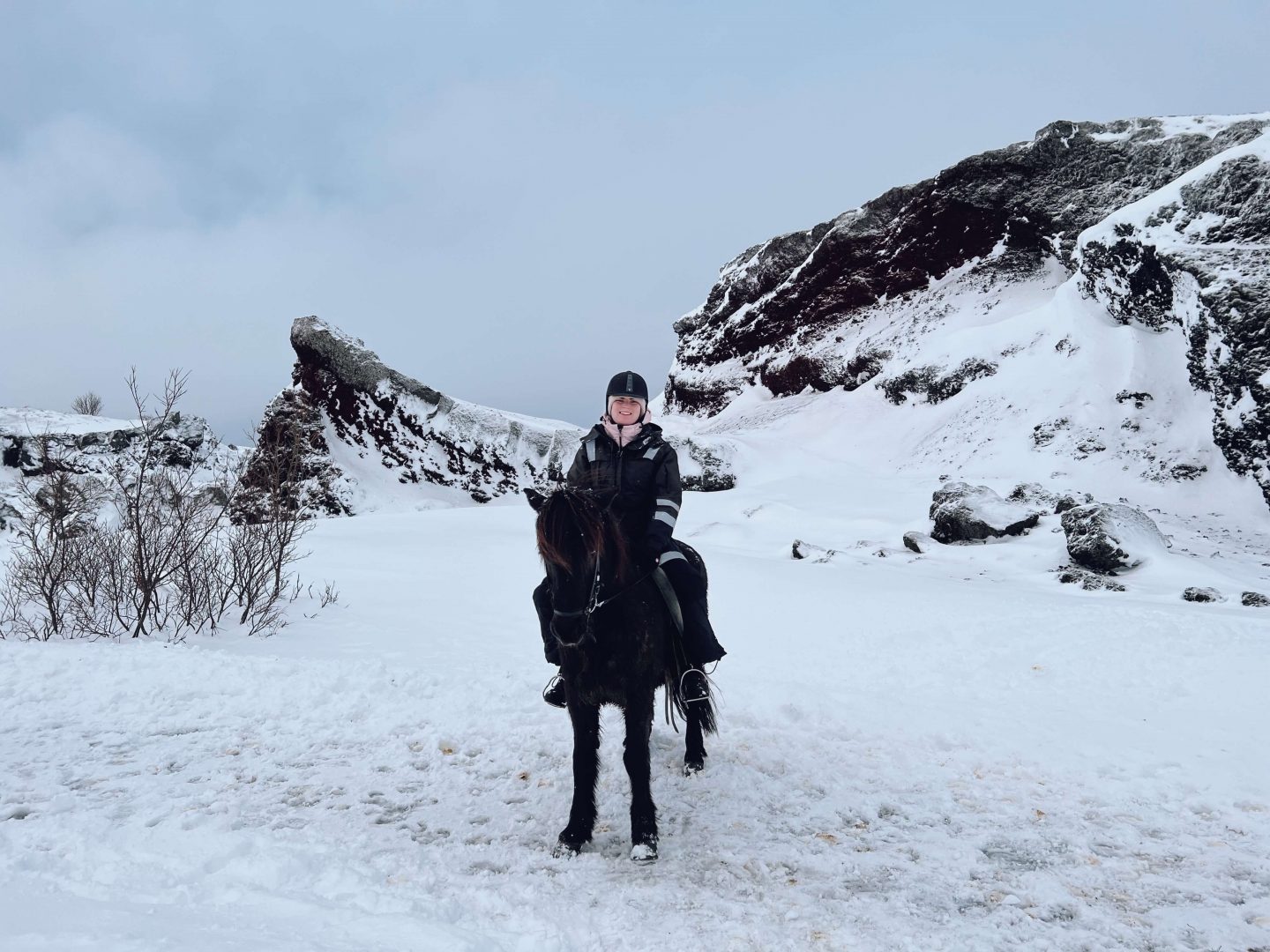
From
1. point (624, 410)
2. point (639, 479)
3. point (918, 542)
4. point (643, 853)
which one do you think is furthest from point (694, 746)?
point (918, 542)

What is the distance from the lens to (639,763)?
12.1 ft

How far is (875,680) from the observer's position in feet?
21.9

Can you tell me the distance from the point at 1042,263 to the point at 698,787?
25582mm

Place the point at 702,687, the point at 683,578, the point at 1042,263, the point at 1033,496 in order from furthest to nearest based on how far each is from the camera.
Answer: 1. the point at 1042,263
2. the point at 1033,496
3. the point at 702,687
4. the point at 683,578

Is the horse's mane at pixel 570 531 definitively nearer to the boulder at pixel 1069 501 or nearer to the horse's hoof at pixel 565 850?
the horse's hoof at pixel 565 850

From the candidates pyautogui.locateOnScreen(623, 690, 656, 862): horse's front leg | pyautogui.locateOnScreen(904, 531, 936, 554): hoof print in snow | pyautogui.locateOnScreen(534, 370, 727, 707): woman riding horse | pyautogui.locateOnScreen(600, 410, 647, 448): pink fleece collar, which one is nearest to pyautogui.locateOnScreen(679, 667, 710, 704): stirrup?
pyautogui.locateOnScreen(534, 370, 727, 707): woman riding horse

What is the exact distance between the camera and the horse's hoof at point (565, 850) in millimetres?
3477

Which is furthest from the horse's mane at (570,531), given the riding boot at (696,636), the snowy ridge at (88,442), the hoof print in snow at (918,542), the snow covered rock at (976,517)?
the snowy ridge at (88,442)

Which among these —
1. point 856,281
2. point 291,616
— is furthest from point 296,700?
point 856,281

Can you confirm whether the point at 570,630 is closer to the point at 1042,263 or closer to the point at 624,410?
the point at 624,410

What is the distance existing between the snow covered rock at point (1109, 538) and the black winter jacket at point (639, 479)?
8805 millimetres

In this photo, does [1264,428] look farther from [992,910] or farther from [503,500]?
[503,500]

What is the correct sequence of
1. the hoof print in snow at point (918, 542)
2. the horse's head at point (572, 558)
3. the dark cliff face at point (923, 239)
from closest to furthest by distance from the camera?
the horse's head at point (572, 558) < the hoof print in snow at point (918, 542) < the dark cliff face at point (923, 239)

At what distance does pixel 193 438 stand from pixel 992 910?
2279 cm
